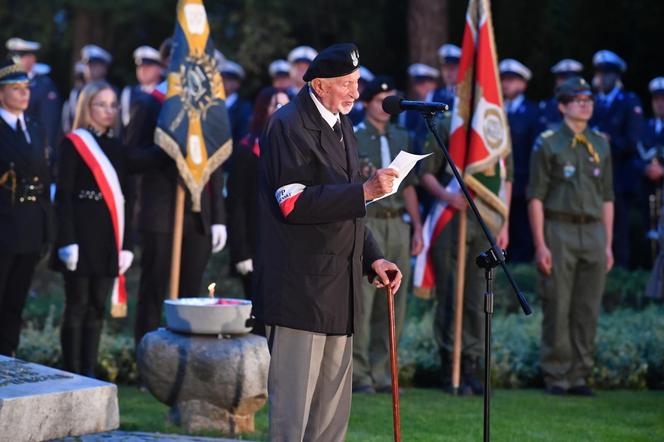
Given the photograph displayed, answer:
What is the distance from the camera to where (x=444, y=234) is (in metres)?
10.5

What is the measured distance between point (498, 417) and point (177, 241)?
2.70m


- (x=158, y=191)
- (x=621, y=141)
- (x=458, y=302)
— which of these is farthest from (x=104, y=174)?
(x=621, y=141)

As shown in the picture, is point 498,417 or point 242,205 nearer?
point 498,417

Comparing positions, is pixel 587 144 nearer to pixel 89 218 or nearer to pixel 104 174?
pixel 104 174

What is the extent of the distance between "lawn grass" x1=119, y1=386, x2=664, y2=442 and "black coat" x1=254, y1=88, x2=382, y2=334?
2.13 meters

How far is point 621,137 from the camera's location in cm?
1522

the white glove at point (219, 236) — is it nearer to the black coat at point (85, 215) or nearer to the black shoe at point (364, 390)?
the black coat at point (85, 215)

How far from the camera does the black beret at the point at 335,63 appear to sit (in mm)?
6160

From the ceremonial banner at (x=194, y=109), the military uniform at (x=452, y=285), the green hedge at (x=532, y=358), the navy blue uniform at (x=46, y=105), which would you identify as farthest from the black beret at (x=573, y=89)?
the navy blue uniform at (x=46, y=105)

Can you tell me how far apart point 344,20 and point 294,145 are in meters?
16.8

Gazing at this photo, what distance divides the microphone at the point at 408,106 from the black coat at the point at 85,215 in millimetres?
3837

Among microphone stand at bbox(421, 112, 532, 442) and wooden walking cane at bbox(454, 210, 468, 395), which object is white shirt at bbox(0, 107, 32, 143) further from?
microphone stand at bbox(421, 112, 532, 442)

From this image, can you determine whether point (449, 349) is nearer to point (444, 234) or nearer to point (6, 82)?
point (444, 234)

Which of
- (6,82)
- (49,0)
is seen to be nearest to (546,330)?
(6,82)
